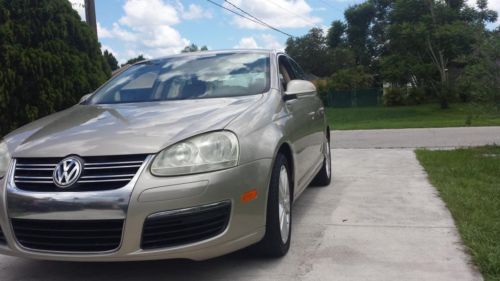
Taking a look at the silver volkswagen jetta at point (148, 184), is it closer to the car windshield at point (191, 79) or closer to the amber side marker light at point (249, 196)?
the amber side marker light at point (249, 196)

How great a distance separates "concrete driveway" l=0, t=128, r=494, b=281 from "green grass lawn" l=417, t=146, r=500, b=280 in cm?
11

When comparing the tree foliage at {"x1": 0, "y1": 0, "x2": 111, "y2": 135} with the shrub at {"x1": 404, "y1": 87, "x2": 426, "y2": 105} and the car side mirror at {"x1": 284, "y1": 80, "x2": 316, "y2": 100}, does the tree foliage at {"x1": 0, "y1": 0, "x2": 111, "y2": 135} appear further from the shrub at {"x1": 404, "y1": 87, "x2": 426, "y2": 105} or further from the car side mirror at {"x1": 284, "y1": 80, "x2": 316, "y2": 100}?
the shrub at {"x1": 404, "y1": 87, "x2": 426, "y2": 105}

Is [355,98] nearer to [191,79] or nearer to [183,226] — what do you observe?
[191,79]

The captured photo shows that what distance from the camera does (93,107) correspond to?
4.18 meters

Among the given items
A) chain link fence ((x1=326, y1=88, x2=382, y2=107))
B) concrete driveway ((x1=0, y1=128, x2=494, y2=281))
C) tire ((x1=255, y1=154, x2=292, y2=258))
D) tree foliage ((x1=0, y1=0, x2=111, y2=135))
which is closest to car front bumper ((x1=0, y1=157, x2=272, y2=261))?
tire ((x1=255, y1=154, x2=292, y2=258))

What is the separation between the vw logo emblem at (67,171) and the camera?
2922 mm

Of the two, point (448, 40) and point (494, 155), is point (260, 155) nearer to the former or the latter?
point (494, 155)

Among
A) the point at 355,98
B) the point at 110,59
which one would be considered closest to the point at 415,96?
the point at 355,98

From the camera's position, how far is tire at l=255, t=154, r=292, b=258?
3459 millimetres

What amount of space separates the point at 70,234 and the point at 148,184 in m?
0.55

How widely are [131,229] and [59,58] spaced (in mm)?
6532

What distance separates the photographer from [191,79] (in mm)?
4387

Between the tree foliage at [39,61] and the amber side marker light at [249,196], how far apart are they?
5.90 m

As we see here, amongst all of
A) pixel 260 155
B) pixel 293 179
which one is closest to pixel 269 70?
pixel 293 179
